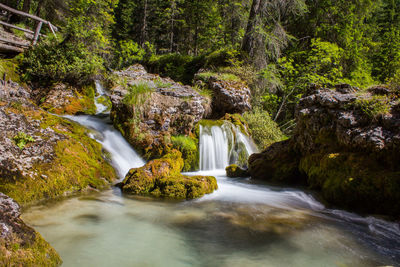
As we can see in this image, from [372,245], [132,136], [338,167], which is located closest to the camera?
[372,245]

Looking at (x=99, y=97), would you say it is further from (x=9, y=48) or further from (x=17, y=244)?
(x=17, y=244)

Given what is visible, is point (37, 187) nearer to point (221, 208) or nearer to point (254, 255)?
point (221, 208)

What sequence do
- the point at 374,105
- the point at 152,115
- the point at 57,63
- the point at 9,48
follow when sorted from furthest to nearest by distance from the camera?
the point at 9,48, the point at 57,63, the point at 152,115, the point at 374,105

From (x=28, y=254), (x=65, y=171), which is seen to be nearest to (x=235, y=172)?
(x=65, y=171)

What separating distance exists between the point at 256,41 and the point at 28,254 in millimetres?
14310

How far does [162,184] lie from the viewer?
5.11 m

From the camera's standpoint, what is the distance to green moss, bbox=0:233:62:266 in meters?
1.71

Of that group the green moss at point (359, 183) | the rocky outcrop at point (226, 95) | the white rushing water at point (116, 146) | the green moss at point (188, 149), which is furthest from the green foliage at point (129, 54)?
the green moss at point (359, 183)

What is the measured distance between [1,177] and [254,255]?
4.08 metres

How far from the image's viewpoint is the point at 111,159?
6234 mm

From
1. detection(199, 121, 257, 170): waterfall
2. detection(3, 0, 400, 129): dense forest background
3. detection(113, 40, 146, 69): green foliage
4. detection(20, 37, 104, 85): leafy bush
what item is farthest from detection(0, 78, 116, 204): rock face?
detection(113, 40, 146, 69): green foliage

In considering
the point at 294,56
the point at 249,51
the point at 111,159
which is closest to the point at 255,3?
the point at 249,51

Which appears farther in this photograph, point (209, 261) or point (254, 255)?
point (254, 255)

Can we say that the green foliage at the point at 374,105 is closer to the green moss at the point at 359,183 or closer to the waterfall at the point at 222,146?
the green moss at the point at 359,183
